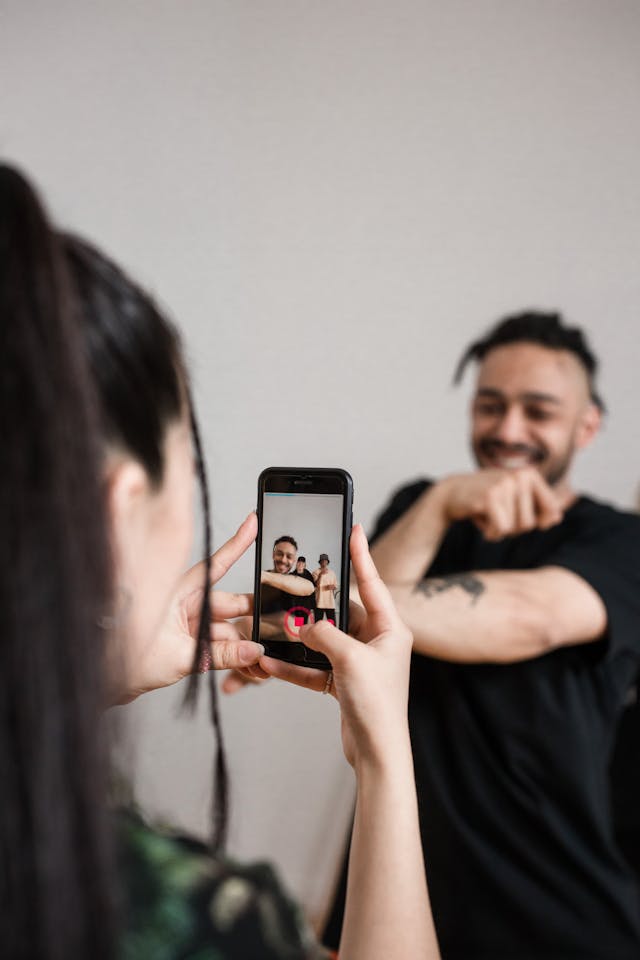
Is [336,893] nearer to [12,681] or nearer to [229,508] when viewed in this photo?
[229,508]

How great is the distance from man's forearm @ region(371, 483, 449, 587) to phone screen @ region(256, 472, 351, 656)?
1.67 feet

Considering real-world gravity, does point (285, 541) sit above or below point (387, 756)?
above

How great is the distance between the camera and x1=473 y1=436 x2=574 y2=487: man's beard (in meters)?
1.33

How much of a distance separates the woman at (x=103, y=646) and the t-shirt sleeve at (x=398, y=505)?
2.48ft

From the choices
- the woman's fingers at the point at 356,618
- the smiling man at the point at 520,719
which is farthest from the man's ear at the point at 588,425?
the woman's fingers at the point at 356,618

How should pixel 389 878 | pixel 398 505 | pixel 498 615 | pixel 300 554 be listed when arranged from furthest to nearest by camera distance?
pixel 398 505 < pixel 498 615 < pixel 300 554 < pixel 389 878

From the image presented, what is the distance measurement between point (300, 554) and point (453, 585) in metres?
0.48

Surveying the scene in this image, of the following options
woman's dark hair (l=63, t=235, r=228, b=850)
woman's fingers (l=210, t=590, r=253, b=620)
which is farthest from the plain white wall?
woman's dark hair (l=63, t=235, r=228, b=850)

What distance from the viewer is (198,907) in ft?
1.27

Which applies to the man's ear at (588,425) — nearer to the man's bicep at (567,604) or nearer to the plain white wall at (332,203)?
the plain white wall at (332,203)

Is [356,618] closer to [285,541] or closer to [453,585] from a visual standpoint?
[285,541]

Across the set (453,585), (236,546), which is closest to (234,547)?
(236,546)

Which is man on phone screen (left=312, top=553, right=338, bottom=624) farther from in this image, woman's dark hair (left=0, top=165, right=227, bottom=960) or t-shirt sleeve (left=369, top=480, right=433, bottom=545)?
t-shirt sleeve (left=369, top=480, right=433, bottom=545)

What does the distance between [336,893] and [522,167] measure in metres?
1.28
